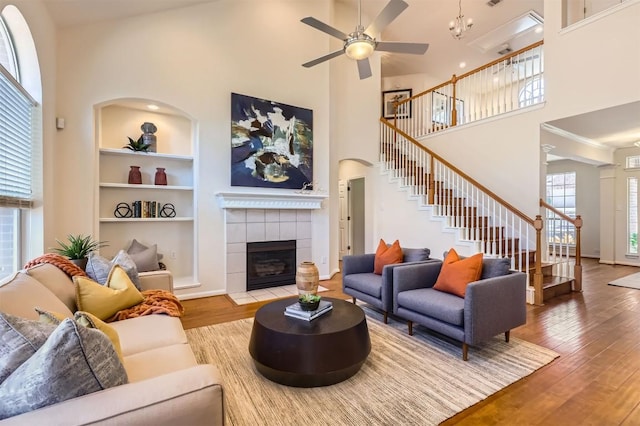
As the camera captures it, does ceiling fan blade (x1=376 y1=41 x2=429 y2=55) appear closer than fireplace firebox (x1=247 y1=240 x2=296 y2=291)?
Yes

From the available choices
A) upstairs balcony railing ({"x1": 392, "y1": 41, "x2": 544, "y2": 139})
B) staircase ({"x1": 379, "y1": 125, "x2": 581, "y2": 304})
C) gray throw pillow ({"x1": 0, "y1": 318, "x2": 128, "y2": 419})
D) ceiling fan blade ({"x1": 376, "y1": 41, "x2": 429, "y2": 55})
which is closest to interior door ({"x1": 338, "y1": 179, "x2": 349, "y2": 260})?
staircase ({"x1": 379, "y1": 125, "x2": 581, "y2": 304})

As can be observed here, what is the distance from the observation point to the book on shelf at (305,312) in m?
2.35

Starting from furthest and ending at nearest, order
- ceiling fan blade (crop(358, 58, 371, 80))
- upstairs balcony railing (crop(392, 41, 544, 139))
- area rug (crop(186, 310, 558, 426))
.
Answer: upstairs balcony railing (crop(392, 41, 544, 139))
ceiling fan blade (crop(358, 58, 371, 80))
area rug (crop(186, 310, 558, 426))

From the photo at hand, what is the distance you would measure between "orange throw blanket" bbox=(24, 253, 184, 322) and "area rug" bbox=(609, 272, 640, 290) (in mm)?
6677

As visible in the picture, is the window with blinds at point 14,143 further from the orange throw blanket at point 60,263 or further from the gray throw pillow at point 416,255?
the gray throw pillow at point 416,255

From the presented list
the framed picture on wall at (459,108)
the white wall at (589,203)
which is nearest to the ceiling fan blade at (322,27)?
the framed picture on wall at (459,108)

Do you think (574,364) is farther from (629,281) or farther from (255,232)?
(629,281)

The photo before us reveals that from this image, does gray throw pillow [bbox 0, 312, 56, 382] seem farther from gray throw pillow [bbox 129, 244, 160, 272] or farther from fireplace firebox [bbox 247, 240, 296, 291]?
fireplace firebox [bbox 247, 240, 296, 291]

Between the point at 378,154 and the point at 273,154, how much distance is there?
2.62 meters

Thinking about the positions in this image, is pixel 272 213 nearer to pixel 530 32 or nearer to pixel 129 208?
pixel 129 208

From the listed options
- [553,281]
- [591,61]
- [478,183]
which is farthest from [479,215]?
[591,61]

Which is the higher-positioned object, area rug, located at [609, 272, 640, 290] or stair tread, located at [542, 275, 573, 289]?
stair tread, located at [542, 275, 573, 289]

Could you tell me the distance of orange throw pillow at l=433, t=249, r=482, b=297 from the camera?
9.14ft

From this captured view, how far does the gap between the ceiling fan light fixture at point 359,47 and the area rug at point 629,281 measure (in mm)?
5621
